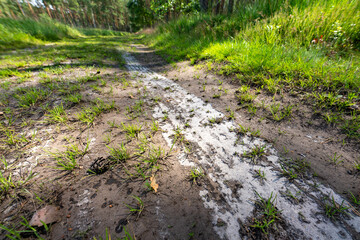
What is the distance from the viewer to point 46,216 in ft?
3.13

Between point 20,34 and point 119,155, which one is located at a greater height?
point 20,34

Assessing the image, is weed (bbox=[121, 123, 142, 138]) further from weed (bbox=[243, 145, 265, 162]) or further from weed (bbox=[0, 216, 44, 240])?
weed (bbox=[243, 145, 265, 162])

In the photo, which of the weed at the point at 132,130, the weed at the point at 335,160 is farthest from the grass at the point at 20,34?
the weed at the point at 335,160

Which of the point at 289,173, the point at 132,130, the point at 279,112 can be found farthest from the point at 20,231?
the point at 279,112

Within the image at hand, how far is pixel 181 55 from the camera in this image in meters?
4.96

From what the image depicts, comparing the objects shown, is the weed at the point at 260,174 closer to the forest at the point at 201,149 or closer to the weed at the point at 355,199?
the forest at the point at 201,149

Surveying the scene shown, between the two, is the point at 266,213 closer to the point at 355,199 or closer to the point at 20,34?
the point at 355,199

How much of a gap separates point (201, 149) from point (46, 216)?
1.34 metres

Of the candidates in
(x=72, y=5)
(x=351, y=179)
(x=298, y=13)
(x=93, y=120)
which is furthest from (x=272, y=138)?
(x=72, y=5)

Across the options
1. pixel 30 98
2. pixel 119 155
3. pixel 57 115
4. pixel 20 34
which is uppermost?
pixel 20 34

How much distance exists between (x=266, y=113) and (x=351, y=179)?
1004 mm

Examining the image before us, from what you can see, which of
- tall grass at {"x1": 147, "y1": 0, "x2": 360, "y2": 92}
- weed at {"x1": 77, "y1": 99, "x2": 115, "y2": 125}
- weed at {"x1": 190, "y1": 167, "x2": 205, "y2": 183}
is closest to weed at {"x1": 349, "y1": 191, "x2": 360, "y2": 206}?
weed at {"x1": 190, "y1": 167, "x2": 205, "y2": 183}

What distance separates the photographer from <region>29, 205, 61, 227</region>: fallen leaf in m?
0.92

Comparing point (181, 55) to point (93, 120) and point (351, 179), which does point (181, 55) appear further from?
point (351, 179)
